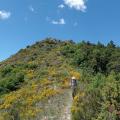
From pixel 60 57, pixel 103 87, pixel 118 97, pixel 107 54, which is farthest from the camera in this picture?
pixel 60 57

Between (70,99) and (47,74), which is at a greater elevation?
(47,74)

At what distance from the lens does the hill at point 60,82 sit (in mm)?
33469

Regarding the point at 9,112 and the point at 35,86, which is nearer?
the point at 9,112

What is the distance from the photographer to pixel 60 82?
4831 cm

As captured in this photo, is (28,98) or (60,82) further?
(60,82)

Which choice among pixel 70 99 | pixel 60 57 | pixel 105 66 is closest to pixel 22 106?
pixel 70 99

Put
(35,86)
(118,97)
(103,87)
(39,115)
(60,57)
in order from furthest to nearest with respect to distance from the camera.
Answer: (60,57), (35,86), (39,115), (103,87), (118,97)

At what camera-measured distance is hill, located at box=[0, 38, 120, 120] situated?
33.5 meters

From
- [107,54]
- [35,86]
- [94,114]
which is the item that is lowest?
[94,114]

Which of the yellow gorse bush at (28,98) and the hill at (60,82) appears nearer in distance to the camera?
the hill at (60,82)

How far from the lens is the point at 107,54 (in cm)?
5894

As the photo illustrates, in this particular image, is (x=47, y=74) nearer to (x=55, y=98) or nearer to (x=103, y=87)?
(x=55, y=98)

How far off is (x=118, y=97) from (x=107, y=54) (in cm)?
2736

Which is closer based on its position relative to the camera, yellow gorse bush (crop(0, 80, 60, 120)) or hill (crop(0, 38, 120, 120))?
hill (crop(0, 38, 120, 120))
